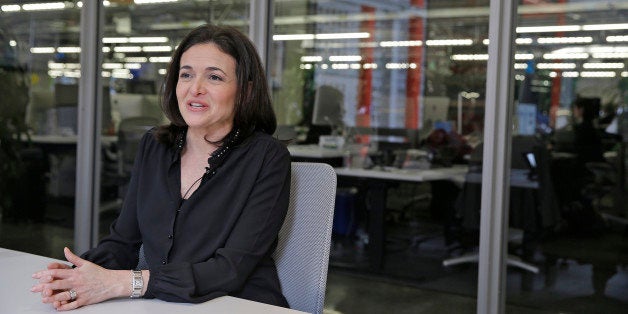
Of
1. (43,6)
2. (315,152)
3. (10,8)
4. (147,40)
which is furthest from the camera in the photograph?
(147,40)

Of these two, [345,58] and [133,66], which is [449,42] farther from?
[133,66]

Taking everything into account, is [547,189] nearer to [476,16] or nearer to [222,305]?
[476,16]

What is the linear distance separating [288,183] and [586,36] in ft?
10.3

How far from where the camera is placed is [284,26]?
5.01 metres

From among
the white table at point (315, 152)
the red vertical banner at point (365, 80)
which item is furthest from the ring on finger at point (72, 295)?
the red vertical banner at point (365, 80)

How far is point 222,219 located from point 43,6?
4515 mm

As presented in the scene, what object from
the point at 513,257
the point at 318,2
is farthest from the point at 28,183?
the point at 513,257

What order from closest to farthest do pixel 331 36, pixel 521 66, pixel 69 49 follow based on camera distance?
1. pixel 521 66
2. pixel 69 49
3. pixel 331 36

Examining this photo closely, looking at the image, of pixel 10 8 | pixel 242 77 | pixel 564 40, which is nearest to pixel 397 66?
pixel 564 40

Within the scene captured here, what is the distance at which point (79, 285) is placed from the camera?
1452mm

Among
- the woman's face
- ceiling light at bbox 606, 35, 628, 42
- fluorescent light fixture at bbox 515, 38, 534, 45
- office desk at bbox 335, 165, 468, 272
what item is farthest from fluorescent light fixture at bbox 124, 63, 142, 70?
the woman's face

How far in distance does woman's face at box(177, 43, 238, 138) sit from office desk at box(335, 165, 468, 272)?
3583 mm

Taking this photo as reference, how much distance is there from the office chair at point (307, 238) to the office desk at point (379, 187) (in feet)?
11.5

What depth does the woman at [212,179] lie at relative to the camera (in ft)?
5.79
